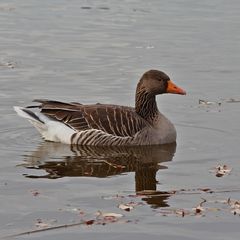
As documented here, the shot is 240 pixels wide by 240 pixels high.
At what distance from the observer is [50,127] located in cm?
1345

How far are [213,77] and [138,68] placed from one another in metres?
1.81

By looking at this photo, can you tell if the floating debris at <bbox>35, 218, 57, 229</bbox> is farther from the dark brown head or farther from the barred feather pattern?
the dark brown head

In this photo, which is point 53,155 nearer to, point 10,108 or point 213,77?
point 10,108

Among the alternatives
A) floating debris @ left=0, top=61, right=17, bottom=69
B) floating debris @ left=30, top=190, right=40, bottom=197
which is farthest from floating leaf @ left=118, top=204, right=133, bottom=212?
floating debris @ left=0, top=61, right=17, bottom=69

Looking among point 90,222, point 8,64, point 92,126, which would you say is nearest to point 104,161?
point 92,126

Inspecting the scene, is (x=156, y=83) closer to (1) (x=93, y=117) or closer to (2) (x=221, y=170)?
(1) (x=93, y=117)

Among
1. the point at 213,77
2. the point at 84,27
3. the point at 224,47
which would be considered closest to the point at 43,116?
the point at 213,77

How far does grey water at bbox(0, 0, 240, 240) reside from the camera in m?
9.56

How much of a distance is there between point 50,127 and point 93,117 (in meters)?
0.70

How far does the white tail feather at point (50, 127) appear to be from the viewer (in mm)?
13437

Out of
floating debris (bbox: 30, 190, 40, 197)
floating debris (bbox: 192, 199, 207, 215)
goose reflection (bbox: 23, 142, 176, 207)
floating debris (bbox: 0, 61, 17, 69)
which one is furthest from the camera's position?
floating debris (bbox: 0, 61, 17, 69)

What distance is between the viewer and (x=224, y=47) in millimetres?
21422

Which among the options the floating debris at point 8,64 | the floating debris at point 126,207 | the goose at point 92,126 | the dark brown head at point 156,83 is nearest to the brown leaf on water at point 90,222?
the floating debris at point 126,207

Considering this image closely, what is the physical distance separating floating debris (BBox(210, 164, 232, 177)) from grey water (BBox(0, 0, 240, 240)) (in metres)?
0.09
